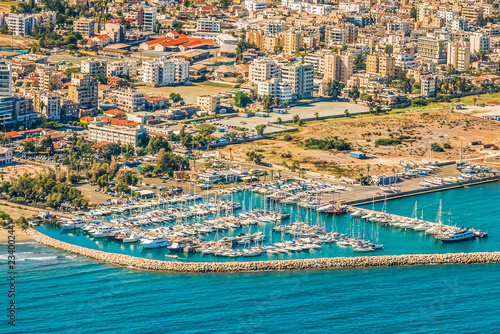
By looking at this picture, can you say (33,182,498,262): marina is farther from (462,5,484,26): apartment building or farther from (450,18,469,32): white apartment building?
(462,5,484,26): apartment building

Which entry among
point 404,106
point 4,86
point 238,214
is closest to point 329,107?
point 404,106

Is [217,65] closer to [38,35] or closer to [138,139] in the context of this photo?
[38,35]

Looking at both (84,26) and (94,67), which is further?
(84,26)

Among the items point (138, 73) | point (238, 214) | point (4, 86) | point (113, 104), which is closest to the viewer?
point (238, 214)

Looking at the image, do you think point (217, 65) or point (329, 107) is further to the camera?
point (217, 65)

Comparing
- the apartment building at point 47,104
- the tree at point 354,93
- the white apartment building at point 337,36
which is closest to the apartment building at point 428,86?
the tree at point 354,93

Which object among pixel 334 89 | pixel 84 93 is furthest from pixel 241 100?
pixel 84 93

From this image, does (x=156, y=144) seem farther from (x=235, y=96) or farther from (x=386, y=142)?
(x=235, y=96)

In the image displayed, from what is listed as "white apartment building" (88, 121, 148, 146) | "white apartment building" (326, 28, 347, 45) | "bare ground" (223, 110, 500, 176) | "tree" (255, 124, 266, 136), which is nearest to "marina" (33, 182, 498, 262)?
"bare ground" (223, 110, 500, 176)
